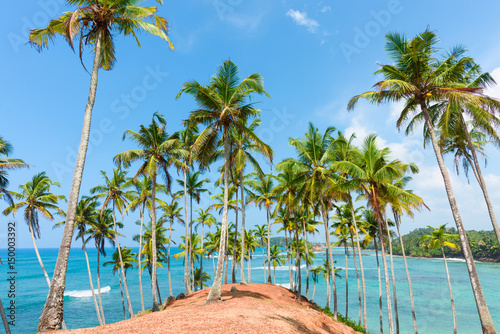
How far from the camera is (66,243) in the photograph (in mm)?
7676

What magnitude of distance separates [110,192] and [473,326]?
41137mm

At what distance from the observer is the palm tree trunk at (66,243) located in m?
6.95

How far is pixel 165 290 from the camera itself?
58.5m

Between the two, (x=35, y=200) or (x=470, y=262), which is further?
(x=35, y=200)

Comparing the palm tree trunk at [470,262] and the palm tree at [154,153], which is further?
the palm tree at [154,153]

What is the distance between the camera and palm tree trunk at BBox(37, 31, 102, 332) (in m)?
6.95

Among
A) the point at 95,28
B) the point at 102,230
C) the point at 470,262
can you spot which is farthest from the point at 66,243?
the point at 102,230

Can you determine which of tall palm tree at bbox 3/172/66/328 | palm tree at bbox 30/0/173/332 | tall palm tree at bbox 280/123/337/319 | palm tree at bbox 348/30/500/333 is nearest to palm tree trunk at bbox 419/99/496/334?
palm tree at bbox 348/30/500/333

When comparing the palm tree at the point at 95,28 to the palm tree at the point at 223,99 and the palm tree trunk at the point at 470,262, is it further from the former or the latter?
the palm tree trunk at the point at 470,262

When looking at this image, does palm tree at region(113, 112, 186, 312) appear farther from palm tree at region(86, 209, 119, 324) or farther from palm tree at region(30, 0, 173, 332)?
palm tree at region(86, 209, 119, 324)

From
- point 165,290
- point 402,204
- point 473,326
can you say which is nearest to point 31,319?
point 165,290

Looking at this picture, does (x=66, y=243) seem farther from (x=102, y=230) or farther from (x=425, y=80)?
(x=102, y=230)

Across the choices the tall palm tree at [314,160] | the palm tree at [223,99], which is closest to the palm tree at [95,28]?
the palm tree at [223,99]

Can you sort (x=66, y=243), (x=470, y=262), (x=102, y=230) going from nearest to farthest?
1. (x=66, y=243)
2. (x=470, y=262)
3. (x=102, y=230)
